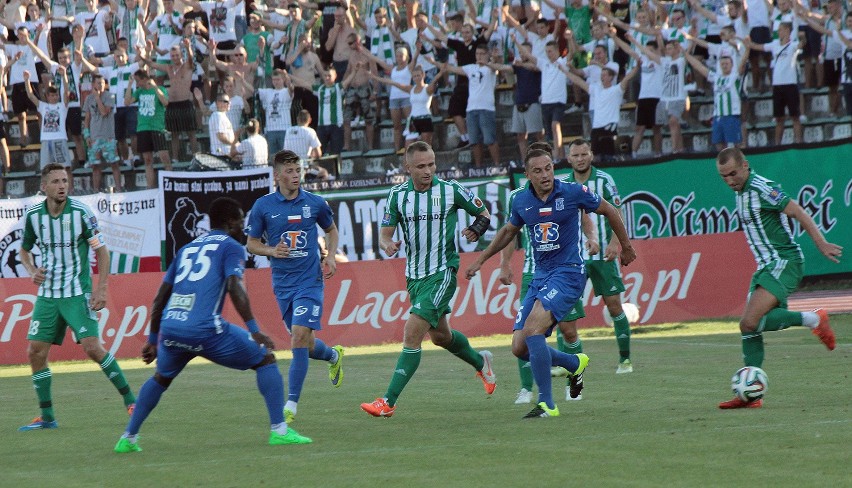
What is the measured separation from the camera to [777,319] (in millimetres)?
10562

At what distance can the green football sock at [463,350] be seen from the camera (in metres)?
11.3

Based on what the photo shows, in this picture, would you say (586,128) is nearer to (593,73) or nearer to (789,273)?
(593,73)

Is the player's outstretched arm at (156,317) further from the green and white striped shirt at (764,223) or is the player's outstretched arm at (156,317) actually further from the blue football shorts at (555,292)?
the green and white striped shirt at (764,223)

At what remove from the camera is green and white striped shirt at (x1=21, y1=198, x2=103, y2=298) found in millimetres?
11281

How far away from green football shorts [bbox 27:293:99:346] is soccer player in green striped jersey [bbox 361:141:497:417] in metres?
2.74

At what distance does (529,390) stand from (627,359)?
260cm

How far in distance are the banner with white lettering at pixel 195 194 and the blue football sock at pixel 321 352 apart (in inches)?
321

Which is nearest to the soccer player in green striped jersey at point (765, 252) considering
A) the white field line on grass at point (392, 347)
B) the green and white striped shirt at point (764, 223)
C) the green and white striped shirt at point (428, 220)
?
the green and white striped shirt at point (764, 223)

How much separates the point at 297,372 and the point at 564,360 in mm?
2274

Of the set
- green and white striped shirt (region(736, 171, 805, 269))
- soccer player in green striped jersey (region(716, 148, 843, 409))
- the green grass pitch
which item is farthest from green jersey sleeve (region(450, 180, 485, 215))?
green and white striped shirt (region(736, 171, 805, 269))

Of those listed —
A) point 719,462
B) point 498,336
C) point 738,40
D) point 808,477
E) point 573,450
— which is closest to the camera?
point 808,477

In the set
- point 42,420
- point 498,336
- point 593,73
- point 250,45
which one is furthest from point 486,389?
point 250,45

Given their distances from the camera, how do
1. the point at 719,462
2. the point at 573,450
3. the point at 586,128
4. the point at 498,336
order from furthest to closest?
1. the point at 586,128
2. the point at 498,336
3. the point at 573,450
4. the point at 719,462

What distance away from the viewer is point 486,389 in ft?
37.8
